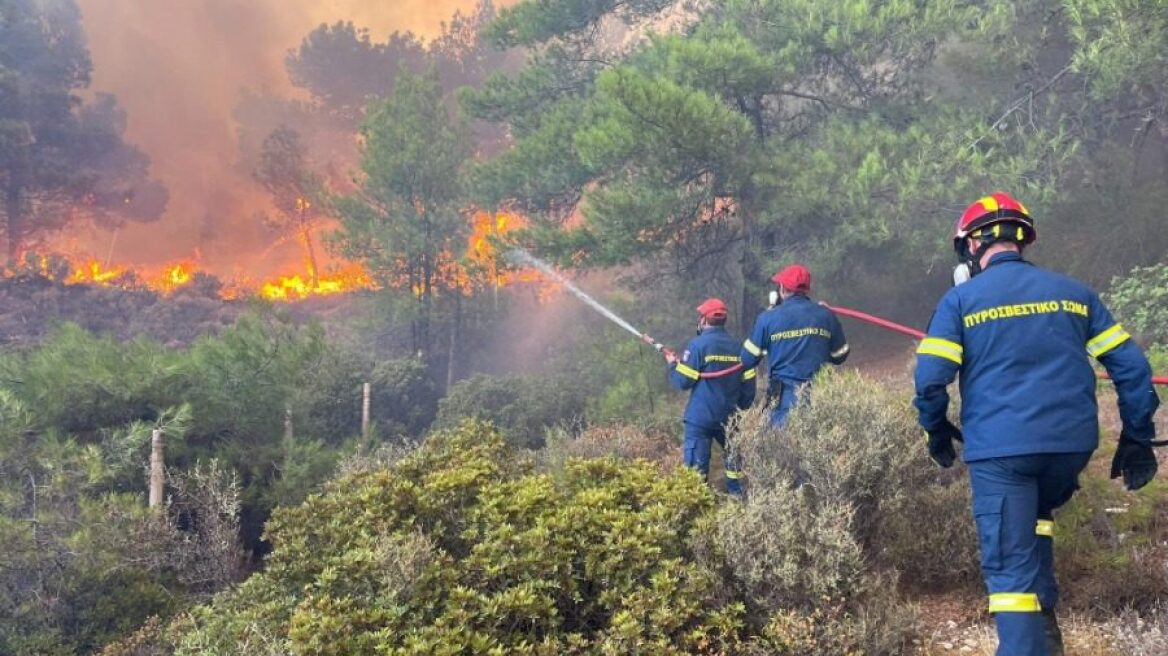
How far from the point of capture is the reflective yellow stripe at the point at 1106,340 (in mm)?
2842

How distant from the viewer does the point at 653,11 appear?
1484 centimetres

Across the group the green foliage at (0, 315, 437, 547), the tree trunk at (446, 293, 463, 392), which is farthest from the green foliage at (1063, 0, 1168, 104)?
the tree trunk at (446, 293, 463, 392)

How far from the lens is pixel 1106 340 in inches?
112

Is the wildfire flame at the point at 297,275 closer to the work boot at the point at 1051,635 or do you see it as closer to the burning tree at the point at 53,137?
the burning tree at the point at 53,137

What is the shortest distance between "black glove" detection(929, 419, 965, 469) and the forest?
0.64 metres

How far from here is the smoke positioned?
2903cm

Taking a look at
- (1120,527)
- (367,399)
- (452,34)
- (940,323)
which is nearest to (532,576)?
(940,323)

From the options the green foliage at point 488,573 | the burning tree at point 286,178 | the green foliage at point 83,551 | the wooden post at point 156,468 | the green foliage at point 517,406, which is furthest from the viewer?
the burning tree at point 286,178

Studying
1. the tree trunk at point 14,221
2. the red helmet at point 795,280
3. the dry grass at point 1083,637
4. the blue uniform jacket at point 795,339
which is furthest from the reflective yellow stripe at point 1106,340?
the tree trunk at point 14,221

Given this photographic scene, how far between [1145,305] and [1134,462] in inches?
327

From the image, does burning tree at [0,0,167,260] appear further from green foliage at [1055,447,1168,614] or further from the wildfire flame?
green foliage at [1055,447,1168,614]

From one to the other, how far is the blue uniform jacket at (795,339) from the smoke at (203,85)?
3108 centimetres

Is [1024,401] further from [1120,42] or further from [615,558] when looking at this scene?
[1120,42]

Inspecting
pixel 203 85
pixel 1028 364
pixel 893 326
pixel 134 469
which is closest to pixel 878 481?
pixel 893 326
